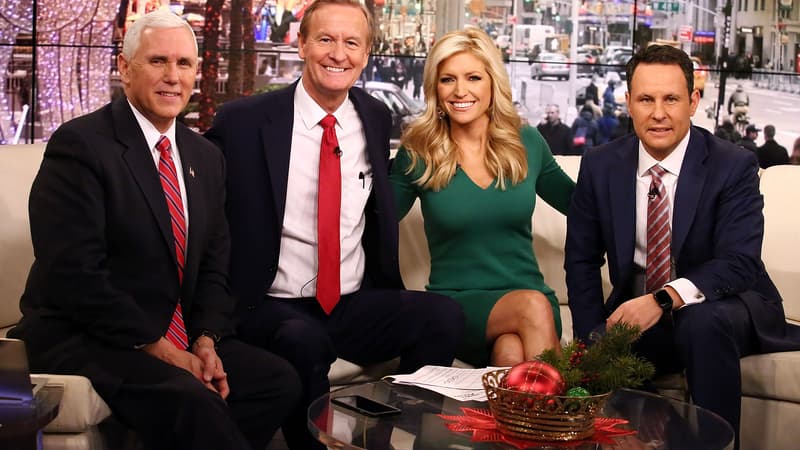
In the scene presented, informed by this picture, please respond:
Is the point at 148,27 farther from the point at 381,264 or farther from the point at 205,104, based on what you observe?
the point at 205,104

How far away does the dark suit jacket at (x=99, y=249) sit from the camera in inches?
99.8

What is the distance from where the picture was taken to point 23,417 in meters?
2.01

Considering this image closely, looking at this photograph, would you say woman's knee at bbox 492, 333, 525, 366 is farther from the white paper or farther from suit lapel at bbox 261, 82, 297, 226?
suit lapel at bbox 261, 82, 297, 226

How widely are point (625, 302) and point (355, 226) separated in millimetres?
801

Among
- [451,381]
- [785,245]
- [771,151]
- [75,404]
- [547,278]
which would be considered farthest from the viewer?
[771,151]

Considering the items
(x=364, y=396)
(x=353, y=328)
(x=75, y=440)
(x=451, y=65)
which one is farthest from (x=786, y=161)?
(x=75, y=440)

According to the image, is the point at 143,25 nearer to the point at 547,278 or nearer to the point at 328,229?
the point at 328,229

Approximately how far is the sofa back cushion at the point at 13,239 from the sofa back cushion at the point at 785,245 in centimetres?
232

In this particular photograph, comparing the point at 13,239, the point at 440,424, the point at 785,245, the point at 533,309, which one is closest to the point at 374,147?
the point at 533,309

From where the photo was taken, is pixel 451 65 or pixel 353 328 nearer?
pixel 353 328

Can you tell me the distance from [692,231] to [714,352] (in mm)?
392

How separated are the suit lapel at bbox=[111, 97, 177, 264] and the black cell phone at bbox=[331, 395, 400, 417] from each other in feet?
1.98

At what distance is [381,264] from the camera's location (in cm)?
322

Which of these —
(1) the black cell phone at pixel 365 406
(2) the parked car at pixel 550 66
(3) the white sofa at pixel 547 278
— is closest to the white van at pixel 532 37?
(2) the parked car at pixel 550 66
